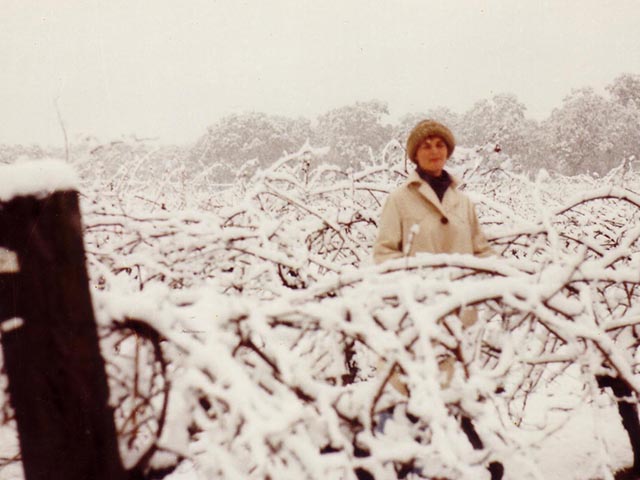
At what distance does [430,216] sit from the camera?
9.65 ft

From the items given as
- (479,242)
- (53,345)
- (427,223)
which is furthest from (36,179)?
(479,242)

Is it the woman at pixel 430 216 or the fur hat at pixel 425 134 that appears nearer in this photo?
the woman at pixel 430 216

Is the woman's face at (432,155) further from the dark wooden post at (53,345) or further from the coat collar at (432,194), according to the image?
the dark wooden post at (53,345)

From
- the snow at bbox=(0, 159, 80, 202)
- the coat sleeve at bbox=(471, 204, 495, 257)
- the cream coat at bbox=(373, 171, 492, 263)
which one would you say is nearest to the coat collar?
the cream coat at bbox=(373, 171, 492, 263)

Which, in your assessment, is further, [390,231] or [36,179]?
[390,231]

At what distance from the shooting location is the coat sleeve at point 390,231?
282 cm

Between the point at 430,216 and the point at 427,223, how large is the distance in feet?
0.14

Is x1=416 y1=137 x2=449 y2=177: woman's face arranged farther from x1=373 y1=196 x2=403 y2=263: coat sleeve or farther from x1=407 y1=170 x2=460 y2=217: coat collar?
x1=373 y1=196 x2=403 y2=263: coat sleeve

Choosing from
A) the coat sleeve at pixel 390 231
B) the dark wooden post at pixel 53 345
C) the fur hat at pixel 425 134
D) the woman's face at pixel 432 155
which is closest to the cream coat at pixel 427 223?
the coat sleeve at pixel 390 231

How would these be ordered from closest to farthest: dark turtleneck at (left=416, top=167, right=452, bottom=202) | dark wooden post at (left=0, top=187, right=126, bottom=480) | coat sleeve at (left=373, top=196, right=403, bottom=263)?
dark wooden post at (left=0, top=187, right=126, bottom=480) → coat sleeve at (left=373, top=196, right=403, bottom=263) → dark turtleneck at (left=416, top=167, right=452, bottom=202)

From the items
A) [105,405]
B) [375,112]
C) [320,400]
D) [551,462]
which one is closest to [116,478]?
[105,405]

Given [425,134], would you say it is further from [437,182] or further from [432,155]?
[437,182]

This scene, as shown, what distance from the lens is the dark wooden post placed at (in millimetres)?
1146

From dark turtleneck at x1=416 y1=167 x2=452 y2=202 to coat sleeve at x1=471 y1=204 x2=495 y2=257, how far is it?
0.19 meters
